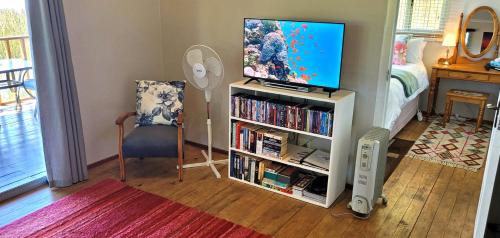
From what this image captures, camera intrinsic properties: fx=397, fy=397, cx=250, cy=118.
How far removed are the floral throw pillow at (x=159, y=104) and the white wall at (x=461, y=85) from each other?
151 inches

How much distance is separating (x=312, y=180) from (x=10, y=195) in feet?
8.16

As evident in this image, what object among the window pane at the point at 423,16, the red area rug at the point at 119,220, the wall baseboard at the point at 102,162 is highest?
the window pane at the point at 423,16

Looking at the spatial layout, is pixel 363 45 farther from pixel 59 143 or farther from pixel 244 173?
pixel 59 143

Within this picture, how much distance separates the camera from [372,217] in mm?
3006

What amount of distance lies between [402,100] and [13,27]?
3.93 metres

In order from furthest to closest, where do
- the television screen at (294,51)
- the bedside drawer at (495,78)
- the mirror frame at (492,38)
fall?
the mirror frame at (492,38), the bedside drawer at (495,78), the television screen at (294,51)

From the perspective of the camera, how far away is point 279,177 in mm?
3352

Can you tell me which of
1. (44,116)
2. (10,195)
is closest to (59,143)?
(44,116)

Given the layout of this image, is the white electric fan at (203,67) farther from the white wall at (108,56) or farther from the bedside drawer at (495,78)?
the bedside drawer at (495,78)

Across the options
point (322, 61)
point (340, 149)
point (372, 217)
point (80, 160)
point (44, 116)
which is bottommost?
point (372, 217)

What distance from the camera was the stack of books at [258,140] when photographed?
3275mm

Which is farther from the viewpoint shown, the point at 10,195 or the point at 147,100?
the point at 147,100

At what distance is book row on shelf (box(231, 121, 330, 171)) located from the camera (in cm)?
324

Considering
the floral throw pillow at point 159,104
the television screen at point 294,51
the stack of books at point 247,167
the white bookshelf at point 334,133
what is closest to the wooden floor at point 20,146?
the floral throw pillow at point 159,104
